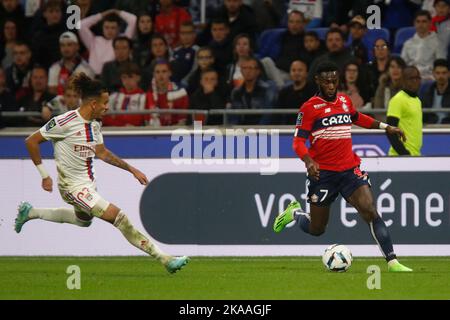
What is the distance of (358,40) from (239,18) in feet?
7.39

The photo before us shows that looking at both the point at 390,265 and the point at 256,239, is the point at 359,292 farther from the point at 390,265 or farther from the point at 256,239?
the point at 256,239

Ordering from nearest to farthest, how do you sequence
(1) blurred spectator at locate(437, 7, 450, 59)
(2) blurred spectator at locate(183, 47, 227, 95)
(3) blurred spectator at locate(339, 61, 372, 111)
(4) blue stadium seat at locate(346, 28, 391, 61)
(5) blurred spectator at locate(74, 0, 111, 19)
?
(3) blurred spectator at locate(339, 61, 372, 111) → (4) blue stadium seat at locate(346, 28, 391, 61) → (1) blurred spectator at locate(437, 7, 450, 59) → (2) blurred spectator at locate(183, 47, 227, 95) → (5) blurred spectator at locate(74, 0, 111, 19)

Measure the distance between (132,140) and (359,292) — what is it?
5930 mm

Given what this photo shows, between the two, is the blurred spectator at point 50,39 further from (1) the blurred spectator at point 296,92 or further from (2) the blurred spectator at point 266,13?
(1) the blurred spectator at point 296,92

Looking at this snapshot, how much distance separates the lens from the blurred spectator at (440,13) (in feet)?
61.6

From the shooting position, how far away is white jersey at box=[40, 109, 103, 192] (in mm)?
13367

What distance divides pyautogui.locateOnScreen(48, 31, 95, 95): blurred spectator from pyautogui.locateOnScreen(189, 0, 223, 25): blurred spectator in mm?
2284

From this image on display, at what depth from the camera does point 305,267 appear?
1428 centimetres

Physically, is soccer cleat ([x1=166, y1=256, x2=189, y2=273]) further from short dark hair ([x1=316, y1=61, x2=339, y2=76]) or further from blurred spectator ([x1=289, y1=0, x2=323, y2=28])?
blurred spectator ([x1=289, y1=0, x2=323, y2=28])

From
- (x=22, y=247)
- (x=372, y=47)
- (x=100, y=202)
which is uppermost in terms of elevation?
(x=372, y=47)

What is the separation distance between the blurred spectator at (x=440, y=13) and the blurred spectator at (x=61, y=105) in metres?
5.64

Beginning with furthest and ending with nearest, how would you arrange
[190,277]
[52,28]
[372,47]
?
[52,28]
[372,47]
[190,277]

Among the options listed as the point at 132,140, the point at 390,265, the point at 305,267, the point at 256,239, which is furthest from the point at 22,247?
the point at 390,265

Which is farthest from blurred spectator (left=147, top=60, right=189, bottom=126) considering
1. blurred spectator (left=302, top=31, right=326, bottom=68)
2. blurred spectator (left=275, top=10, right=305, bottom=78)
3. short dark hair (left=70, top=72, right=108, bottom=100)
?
short dark hair (left=70, top=72, right=108, bottom=100)
